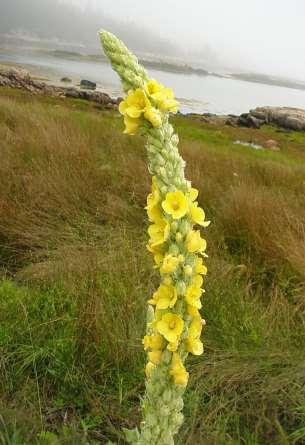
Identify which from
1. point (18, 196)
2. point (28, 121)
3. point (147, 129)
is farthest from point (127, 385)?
point (28, 121)

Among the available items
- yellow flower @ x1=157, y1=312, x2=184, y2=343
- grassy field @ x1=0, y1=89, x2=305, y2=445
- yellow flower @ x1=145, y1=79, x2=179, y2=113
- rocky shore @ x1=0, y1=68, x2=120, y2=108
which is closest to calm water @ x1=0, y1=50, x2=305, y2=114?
rocky shore @ x1=0, y1=68, x2=120, y2=108

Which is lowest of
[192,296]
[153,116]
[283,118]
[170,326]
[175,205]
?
[283,118]

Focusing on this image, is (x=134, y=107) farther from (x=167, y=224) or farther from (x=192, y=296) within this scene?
(x=192, y=296)

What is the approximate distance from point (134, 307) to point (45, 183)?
352 centimetres

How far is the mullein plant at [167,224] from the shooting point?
1.66 metres

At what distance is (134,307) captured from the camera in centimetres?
435

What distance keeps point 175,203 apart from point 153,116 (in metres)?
0.30

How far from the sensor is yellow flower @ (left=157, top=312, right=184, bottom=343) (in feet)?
5.49

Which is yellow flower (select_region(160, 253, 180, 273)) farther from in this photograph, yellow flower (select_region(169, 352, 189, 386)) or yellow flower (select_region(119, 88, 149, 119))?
yellow flower (select_region(119, 88, 149, 119))

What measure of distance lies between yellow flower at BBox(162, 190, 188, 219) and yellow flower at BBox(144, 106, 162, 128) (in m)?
0.24

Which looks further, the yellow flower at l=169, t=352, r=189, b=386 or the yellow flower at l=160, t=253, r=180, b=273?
the yellow flower at l=169, t=352, r=189, b=386

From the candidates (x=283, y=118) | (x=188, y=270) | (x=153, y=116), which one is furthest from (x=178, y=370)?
(x=283, y=118)

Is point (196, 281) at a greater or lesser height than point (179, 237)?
lesser

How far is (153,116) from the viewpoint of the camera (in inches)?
64.6
